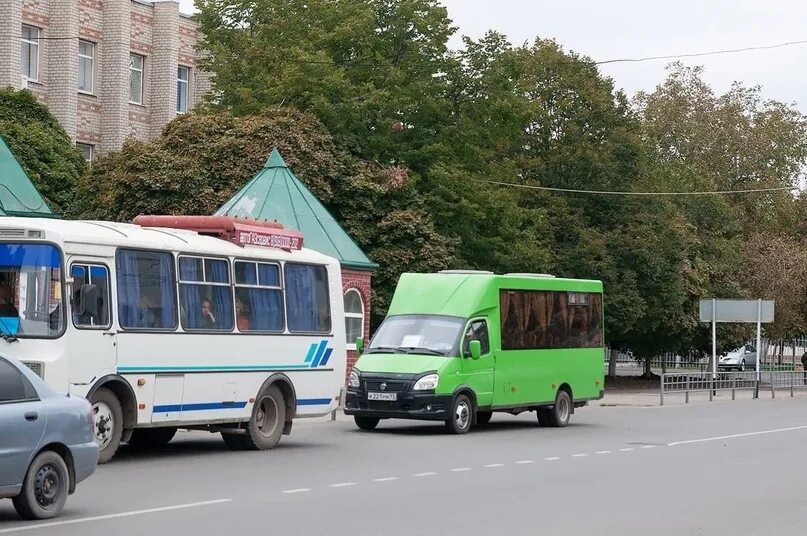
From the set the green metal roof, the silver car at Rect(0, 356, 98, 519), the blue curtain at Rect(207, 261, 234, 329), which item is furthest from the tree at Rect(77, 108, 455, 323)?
the silver car at Rect(0, 356, 98, 519)

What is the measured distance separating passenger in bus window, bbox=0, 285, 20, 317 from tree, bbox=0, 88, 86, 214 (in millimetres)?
28948

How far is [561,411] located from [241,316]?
33.2 ft

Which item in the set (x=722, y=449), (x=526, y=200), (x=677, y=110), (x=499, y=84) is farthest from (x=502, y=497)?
(x=677, y=110)

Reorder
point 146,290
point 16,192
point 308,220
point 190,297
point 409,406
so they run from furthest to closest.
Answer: point 308,220 < point 16,192 < point 409,406 < point 190,297 < point 146,290

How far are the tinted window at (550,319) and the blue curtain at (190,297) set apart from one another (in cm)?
855

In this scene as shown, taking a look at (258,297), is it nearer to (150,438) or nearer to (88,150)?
(150,438)

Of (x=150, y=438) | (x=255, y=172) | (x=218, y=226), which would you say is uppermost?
(x=255, y=172)

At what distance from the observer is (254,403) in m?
22.0

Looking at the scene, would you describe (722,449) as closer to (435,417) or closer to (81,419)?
(435,417)

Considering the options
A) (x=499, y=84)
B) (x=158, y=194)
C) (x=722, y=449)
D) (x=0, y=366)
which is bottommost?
(x=722, y=449)

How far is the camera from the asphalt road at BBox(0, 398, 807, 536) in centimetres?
1332

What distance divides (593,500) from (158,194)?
90.9ft

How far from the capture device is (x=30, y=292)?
17.9 metres

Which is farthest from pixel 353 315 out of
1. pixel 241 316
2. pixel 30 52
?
pixel 30 52
